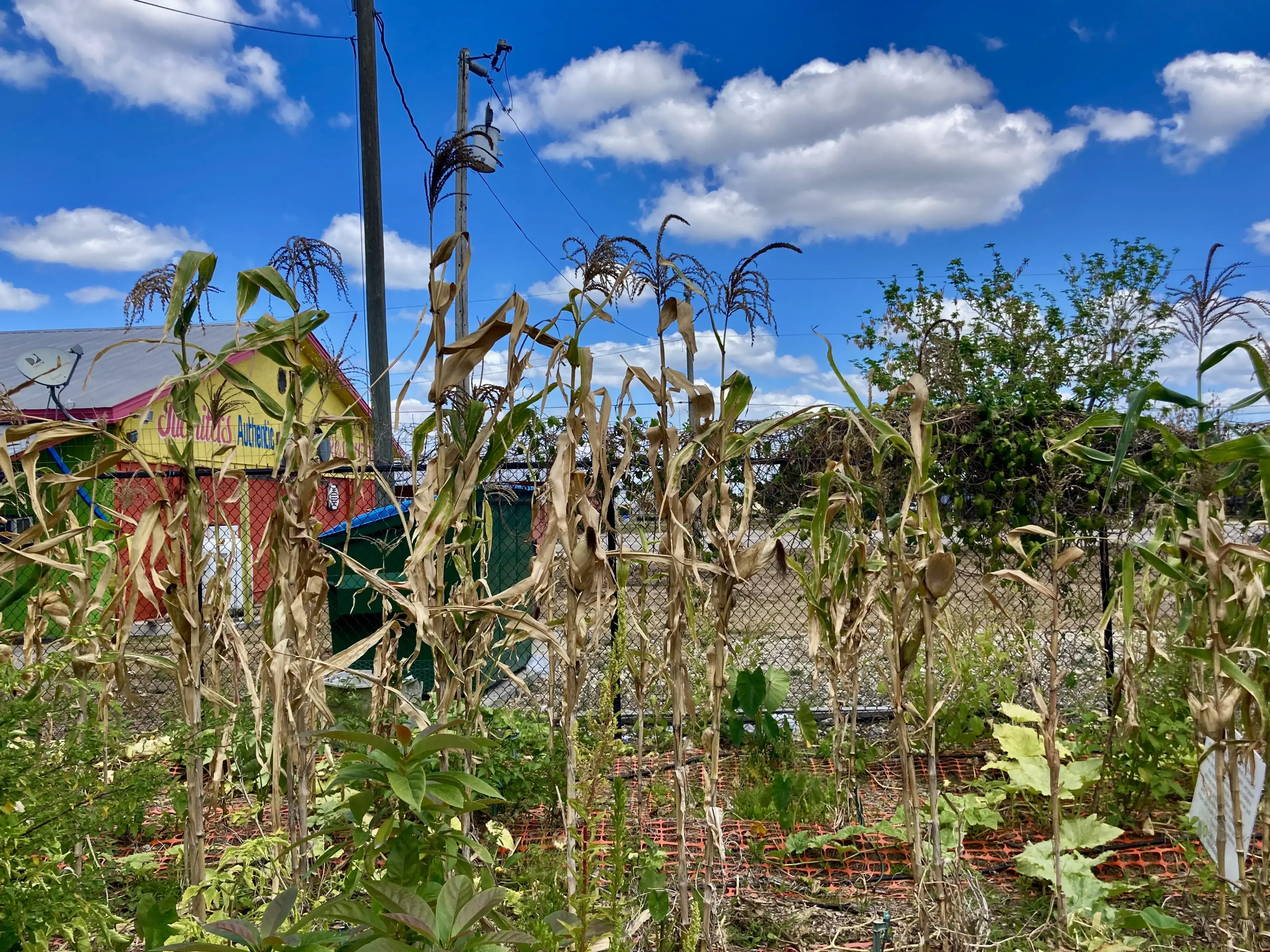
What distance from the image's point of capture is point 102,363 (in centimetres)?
1159

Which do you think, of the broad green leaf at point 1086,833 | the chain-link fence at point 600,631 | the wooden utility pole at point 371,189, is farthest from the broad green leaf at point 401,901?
the wooden utility pole at point 371,189

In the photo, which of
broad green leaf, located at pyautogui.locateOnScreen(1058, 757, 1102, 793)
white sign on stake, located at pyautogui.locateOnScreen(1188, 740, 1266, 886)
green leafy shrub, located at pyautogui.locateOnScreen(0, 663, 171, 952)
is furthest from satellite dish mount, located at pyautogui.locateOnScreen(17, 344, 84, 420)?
broad green leaf, located at pyautogui.locateOnScreen(1058, 757, 1102, 793)

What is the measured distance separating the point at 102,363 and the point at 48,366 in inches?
290

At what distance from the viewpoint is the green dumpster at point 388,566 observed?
4.41 metres

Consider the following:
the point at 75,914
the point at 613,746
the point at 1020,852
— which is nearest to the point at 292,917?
the point at 75,914

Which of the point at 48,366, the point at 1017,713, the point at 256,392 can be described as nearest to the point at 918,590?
the point at 256,392

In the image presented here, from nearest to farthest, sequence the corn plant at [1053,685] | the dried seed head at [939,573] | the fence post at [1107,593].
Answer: the dried seed head at [939,573] < the corn plant at [1053,685] < the fence post at [1107,593]

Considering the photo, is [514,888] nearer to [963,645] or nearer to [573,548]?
[573,548]

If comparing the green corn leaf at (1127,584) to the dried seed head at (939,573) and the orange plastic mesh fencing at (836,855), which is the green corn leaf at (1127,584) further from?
the orange plastic mesh fencing at (836,855)

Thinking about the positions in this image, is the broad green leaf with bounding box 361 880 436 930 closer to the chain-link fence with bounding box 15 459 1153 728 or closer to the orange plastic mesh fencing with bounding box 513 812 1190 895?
the chain-link fence with bounding box 15 459 1153 728

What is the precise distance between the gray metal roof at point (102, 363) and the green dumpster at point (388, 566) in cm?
366

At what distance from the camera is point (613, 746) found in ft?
5.53

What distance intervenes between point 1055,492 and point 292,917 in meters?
2.13

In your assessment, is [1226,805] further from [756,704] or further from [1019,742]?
[756,704]
